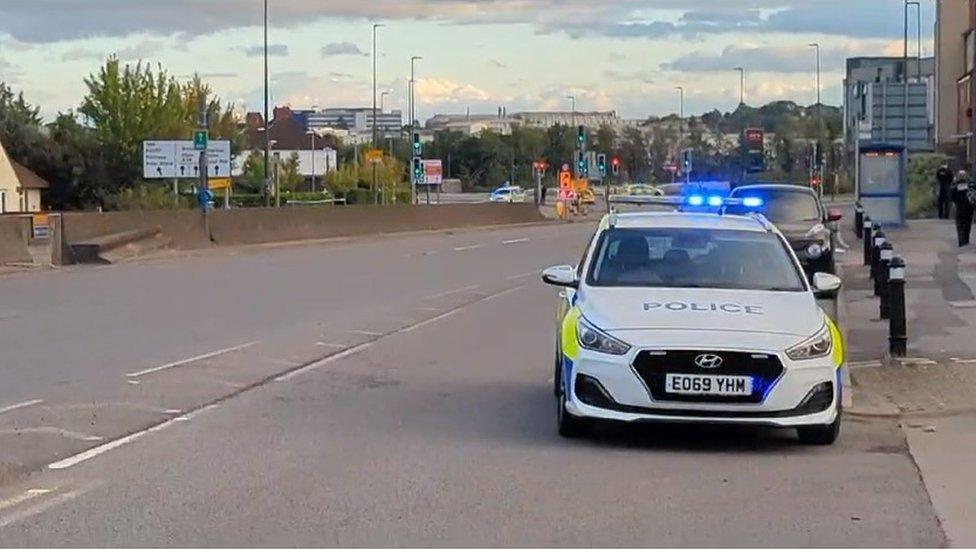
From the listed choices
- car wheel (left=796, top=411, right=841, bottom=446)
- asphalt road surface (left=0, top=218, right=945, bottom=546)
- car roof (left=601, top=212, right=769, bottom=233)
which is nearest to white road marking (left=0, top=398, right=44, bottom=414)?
asphalt road surface (left=0, top=218, right=945, bottom=546)

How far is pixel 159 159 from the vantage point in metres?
72.8

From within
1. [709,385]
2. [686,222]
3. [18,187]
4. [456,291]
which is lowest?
[456,291]

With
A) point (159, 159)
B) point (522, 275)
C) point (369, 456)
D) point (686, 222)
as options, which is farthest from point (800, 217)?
point (159, 159)

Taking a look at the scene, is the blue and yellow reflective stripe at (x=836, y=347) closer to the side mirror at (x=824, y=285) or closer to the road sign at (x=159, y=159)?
the side mirror at (x=824, y=285)

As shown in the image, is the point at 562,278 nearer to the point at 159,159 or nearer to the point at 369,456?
the point at 369,456

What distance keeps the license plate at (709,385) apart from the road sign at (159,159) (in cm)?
6447

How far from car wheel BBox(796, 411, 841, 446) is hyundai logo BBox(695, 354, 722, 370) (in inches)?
29.7

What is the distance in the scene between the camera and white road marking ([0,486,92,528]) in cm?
820

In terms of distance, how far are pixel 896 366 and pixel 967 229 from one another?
2095cm

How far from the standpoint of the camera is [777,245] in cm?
1184

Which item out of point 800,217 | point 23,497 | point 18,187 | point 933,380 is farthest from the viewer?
point 18,187

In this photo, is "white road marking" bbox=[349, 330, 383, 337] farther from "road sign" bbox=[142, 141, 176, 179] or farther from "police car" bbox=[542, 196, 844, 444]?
"road sign" bbox=[142, 141, 176, 179]

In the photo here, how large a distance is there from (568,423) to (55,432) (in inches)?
141

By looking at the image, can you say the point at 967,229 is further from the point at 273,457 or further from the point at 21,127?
the point at 21,127
